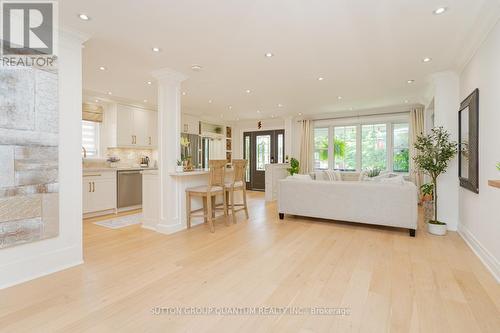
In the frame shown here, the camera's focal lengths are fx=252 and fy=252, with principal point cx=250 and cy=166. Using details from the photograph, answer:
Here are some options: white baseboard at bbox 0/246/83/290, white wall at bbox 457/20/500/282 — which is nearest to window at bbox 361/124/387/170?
white wall at bbox 457/20/500/282

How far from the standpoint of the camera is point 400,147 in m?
6.69

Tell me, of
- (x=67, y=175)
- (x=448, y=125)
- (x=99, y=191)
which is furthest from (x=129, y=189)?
(x=448, y=125)

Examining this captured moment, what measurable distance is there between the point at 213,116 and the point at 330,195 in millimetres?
4929

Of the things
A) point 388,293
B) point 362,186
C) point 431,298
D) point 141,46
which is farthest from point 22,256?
point 362,186

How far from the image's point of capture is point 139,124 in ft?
19.9

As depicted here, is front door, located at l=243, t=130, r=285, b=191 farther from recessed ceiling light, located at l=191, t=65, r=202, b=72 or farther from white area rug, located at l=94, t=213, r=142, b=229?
recessed ceiling light, located at l=191, t=65, r=202, b=72

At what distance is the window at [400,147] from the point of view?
6.62 metres

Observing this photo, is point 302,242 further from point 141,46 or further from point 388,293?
point 141,46

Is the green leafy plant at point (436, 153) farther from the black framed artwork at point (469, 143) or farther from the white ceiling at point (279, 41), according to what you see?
the white ceiling at point (279, 41)

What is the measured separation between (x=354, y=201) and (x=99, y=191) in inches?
183

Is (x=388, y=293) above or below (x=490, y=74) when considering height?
below

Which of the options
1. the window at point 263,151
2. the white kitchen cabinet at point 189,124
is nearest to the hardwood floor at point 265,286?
the white kitchen cabinet at point 189,124

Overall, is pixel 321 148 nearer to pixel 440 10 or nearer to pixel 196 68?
pixel 196 68

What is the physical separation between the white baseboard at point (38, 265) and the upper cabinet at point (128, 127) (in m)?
3.42
